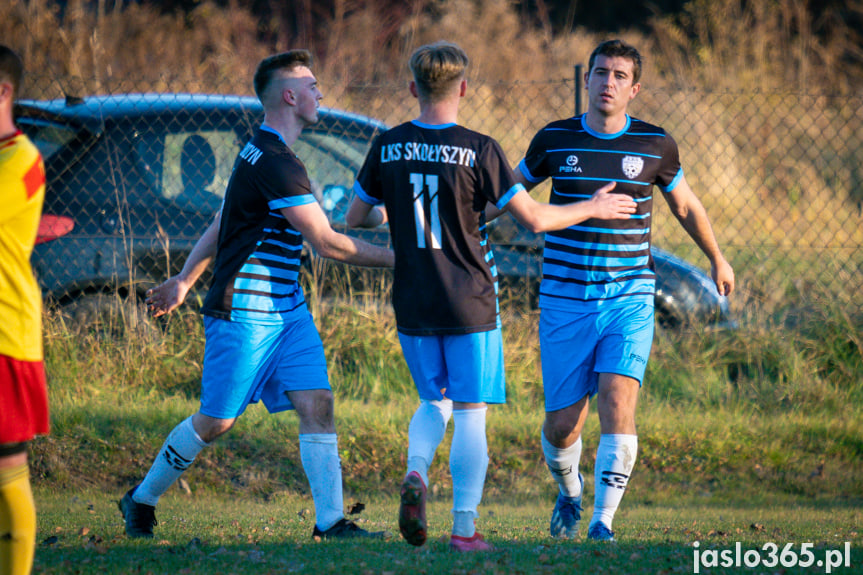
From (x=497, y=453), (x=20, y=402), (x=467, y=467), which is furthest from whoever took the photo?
(x=497, y=453)

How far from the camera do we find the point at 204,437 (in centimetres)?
401

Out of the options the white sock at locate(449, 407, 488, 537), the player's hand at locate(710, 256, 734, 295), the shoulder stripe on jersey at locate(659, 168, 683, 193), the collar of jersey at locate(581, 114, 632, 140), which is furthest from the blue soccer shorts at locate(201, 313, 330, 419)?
the player's hand at locate(710, 256, 734, 295)

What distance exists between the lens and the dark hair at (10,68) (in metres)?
2.85

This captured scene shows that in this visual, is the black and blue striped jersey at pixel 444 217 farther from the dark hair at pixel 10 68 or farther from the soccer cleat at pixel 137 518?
the soccer cleat at pixel 137 518

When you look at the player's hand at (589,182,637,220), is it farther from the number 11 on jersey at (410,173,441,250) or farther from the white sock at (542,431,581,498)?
the white sock at (542,431,581,498)

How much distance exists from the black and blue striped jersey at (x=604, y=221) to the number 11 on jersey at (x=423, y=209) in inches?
36.9

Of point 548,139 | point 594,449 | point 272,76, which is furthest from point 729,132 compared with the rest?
point 272,76

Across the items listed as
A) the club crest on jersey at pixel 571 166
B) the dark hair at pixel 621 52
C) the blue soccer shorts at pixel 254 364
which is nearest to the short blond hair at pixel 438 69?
the club crest on jersey at pixel 571 166

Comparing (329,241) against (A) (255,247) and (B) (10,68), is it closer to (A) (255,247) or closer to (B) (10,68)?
(A) (255,247)

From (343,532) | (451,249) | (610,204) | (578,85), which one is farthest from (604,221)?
(578,85)

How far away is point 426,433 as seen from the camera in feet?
12.1

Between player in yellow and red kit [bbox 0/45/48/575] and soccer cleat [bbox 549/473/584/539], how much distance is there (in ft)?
8.09

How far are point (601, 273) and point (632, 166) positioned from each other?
0.52 meters

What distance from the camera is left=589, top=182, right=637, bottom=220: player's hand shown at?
3797 millimetres
